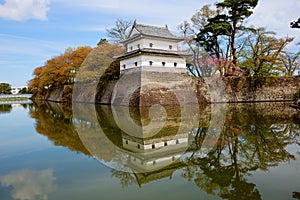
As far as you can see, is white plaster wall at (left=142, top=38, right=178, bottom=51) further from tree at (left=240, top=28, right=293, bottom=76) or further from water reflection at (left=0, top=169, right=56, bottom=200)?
water reflection at (left=0, top=169, right=56, bottom=200)

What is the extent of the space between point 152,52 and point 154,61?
2.46ft

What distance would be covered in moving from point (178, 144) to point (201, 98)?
540 inches

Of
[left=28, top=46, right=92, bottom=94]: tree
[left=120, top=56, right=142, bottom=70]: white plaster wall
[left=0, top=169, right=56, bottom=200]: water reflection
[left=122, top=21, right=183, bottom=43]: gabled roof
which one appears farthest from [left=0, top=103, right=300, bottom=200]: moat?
[left=28, top=46, right=92, bottom=94]: tree

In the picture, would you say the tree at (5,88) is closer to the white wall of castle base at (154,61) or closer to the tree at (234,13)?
the white wall of castle base at (154,61)

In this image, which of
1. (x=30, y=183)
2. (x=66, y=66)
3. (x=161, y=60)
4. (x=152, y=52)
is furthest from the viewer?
(x=66, y=66)

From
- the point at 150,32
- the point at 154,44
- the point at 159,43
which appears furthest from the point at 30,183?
the point at 150,32

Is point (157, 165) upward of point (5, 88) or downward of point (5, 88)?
downward

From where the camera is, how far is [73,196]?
3053 millimetres

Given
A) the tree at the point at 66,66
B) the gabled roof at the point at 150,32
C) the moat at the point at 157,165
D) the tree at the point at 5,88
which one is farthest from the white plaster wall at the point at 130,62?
the tree at the point at 5,88

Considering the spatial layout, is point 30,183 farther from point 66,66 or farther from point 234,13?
point 66,66

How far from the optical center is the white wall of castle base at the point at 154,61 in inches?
695

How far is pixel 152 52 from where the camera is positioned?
1752 centimetres

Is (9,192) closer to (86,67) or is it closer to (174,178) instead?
(174,178)

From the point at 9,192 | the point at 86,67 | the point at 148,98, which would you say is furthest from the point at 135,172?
the point at 86,67
